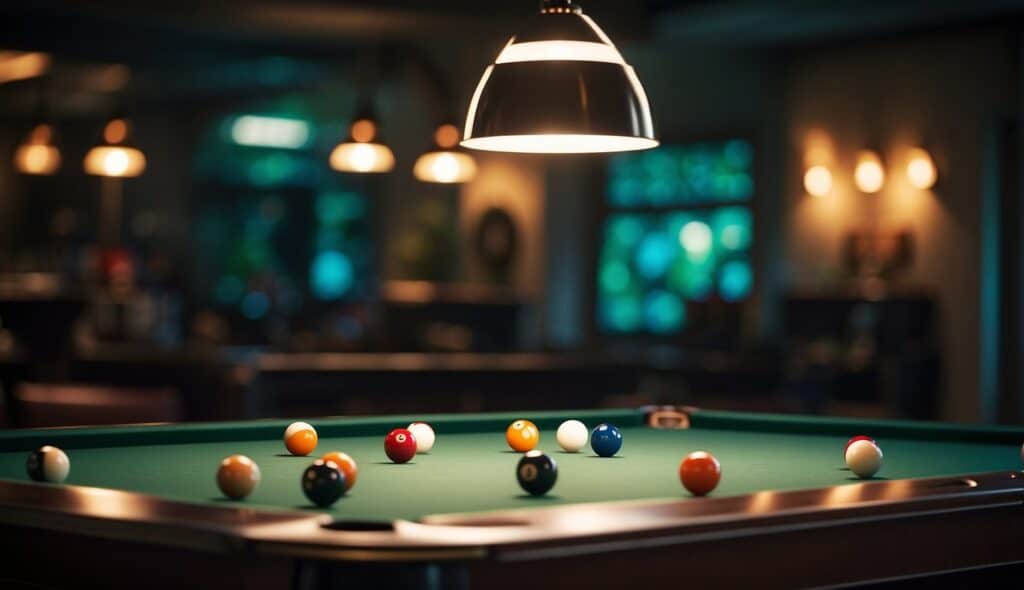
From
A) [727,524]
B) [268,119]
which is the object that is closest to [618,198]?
[268,119]

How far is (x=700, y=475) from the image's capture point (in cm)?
251

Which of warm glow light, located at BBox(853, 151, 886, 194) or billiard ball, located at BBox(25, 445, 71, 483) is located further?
warm glow light, located at BBox(853, 151, 886, 194)

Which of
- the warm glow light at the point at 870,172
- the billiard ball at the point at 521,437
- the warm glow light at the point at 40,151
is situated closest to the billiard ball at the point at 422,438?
the billiard ball at the point at 521,437

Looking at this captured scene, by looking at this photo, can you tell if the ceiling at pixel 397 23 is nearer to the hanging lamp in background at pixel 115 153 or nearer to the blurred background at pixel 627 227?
the blurred background at pixel 627 227

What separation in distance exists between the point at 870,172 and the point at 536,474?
9218 mm

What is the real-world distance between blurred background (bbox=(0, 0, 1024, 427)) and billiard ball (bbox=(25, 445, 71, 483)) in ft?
13.6

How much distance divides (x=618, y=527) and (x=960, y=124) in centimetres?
934

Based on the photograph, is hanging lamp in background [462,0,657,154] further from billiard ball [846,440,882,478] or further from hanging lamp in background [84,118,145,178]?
hanging lamp in background [84,118,145,178]

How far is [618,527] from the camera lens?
2.06m

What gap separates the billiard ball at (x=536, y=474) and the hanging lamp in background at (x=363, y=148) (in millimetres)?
5583

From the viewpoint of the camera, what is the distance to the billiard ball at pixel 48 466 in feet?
8.77

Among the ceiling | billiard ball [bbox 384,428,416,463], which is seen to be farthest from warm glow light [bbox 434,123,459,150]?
billiard ball [bbox 384,428,416,463]

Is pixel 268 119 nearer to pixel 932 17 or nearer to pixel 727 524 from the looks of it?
pixel 932 17

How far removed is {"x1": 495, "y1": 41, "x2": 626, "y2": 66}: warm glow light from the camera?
3.27 metres
